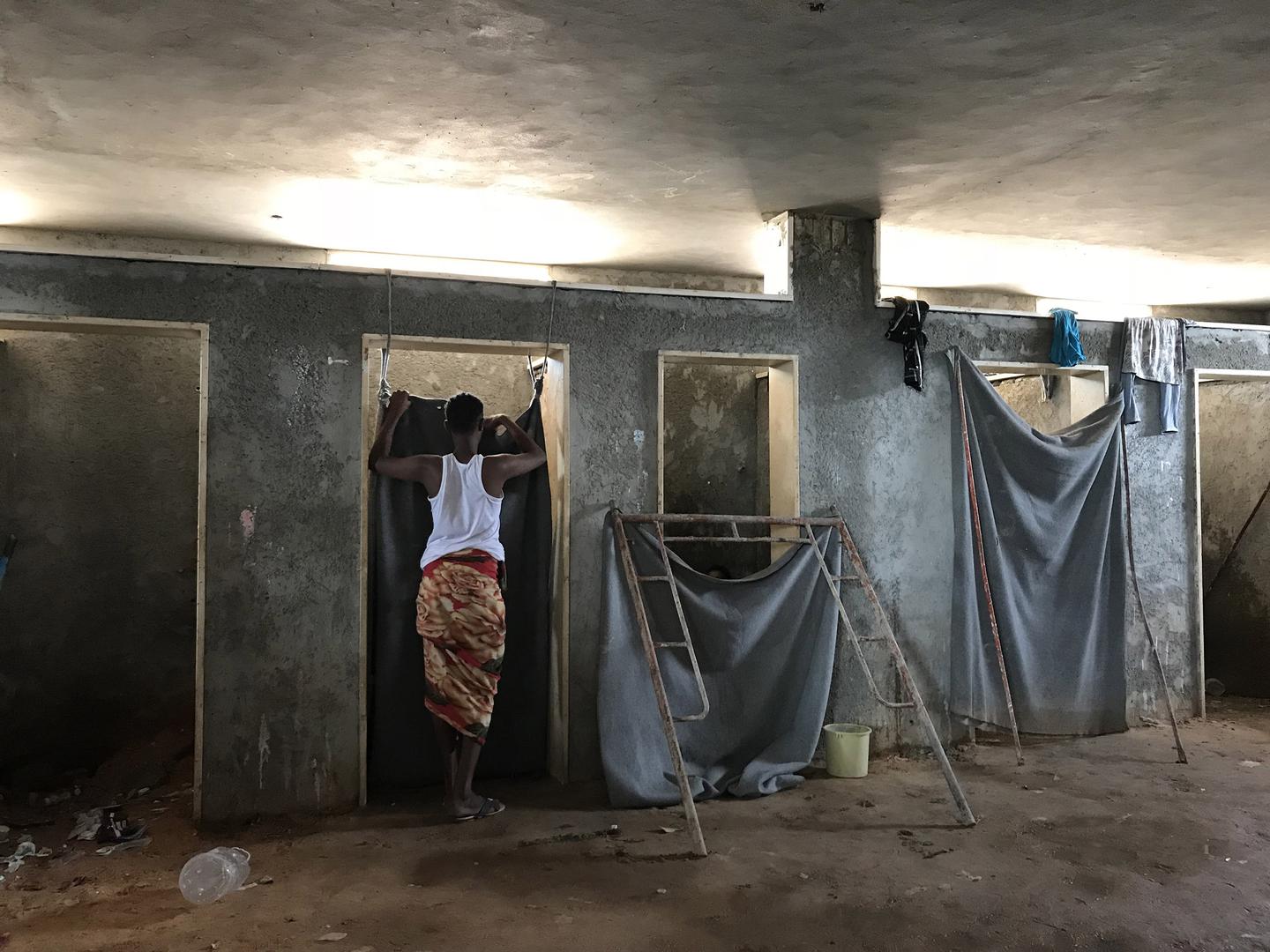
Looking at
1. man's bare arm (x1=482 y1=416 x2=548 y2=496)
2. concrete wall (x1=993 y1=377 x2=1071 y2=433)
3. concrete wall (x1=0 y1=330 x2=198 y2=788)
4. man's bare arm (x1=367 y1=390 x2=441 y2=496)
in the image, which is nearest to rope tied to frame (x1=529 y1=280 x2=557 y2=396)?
man's bare arm (x1=482 y1=416 x2=548 y2=496)

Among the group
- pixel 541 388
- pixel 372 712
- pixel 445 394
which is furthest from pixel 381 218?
pixel 372 712

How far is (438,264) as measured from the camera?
590 centimetres

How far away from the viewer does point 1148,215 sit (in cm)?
493

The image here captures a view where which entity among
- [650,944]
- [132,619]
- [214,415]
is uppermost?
[214,415]

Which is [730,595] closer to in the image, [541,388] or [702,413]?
[541,388]

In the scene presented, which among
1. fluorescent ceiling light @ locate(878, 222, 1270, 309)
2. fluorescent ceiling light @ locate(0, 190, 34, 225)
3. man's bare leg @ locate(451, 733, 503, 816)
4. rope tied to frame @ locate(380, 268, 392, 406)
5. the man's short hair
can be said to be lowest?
man's bare leg @ locate(451, 733, 503, 816)

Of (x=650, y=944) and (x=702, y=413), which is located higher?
(x=702, y=413)

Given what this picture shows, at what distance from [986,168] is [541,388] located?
232cm

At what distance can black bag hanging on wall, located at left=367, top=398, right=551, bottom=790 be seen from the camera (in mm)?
4312

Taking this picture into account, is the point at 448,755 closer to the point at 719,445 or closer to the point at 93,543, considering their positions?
the point at 93,543

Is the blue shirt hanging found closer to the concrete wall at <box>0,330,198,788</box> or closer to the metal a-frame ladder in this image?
the metal a-frame ladder

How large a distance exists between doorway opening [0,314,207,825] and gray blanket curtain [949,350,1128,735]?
13.4 feet

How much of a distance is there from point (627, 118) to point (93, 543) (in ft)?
12.2

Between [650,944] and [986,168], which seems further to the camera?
[986,168]
